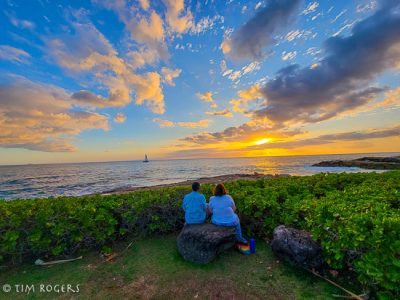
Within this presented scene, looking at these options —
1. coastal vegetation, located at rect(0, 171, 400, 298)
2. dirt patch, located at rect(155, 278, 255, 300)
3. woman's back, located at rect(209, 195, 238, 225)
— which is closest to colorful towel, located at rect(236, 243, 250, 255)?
woman's back, located at rect(209, 195, 238, 225)

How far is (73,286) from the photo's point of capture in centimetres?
428

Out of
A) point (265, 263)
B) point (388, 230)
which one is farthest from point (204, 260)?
point (388, 230)

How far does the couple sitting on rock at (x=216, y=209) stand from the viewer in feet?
17.6

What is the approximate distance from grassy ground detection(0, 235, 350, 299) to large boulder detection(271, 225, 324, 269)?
0.75 feet

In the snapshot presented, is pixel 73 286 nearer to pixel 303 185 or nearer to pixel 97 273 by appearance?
pixel 97 273

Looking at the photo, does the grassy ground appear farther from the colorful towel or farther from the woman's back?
the woman's back

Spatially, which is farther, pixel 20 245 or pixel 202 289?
pixel 20 245

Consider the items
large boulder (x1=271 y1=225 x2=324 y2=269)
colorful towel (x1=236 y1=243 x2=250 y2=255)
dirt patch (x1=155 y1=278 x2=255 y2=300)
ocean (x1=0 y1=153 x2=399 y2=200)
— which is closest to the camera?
dirt patch (x1=155 y1=278 x2=255 y2=300)

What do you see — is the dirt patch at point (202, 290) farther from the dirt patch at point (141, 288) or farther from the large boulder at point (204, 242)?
the large boulder at point (204, 242)

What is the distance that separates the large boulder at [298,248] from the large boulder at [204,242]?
1118 mm

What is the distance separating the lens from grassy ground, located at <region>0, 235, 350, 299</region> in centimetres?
389

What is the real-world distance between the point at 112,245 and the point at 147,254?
1.29 m

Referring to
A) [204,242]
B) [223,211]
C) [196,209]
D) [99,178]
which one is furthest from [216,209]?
[99,178]

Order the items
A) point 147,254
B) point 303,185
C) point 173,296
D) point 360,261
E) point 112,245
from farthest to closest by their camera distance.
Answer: point 303,185
point 112,245
point 147,254
point 173,296
point 360,261
